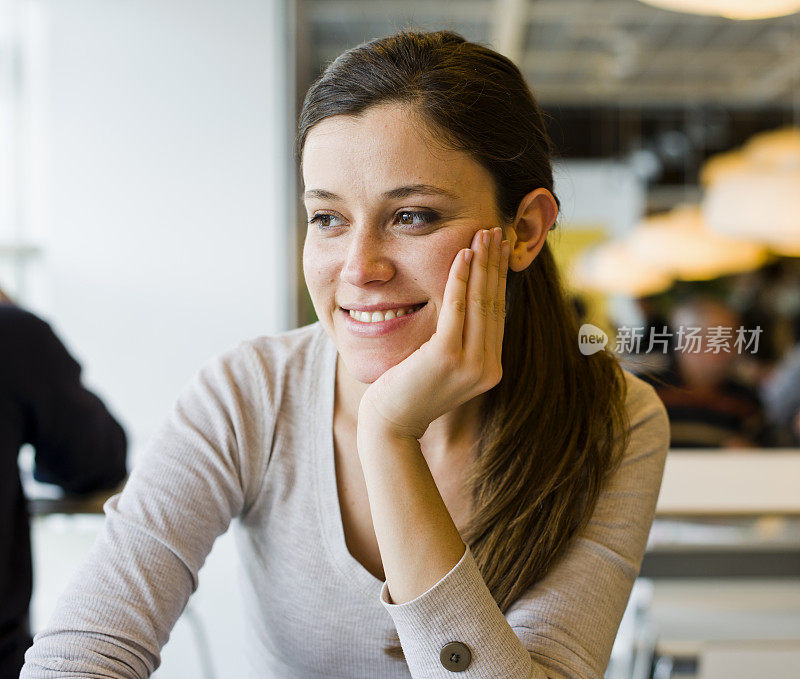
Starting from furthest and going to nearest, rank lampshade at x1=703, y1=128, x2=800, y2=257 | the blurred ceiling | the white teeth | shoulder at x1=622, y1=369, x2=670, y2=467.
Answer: the blurred ceiling
lampshade at x1=703, y1=128, x2=800, y2=257
shoulder at x1=622, y1=369, x2=670, y2=467
the white teeth

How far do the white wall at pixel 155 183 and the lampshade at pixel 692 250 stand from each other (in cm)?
297

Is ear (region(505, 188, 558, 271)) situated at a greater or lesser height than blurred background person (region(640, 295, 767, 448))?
greater

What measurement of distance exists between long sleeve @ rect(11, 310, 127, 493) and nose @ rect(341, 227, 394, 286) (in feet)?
2.24

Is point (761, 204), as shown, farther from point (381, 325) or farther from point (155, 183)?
point (381, 325)

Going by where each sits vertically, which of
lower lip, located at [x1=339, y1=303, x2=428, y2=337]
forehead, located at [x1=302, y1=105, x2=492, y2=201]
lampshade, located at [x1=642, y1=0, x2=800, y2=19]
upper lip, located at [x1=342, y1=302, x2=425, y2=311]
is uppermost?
lampshade, located at [x1=642, y1=0, x2=800, y2=19]

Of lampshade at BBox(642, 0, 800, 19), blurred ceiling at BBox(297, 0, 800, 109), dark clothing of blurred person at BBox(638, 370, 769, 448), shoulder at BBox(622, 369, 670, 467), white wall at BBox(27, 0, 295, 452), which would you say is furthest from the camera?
blurred ceiling at BBox(297, 0, 800, 109)

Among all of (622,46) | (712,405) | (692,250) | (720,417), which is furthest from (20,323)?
(622,46)

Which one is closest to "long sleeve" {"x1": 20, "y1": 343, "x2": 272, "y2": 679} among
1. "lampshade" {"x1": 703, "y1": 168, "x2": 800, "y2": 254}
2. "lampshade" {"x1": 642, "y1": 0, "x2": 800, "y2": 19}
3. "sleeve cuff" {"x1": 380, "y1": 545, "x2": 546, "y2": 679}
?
"sleeve cuff" {"x1": 380, "y1": 545, "x2": 546, "y2": 679}

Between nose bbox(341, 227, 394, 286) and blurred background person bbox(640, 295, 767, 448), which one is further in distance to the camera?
blurred background person bbox(640, 295, 767, 448)

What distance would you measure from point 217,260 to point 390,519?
2.27 m

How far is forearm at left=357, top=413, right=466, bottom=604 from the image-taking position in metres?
0.88

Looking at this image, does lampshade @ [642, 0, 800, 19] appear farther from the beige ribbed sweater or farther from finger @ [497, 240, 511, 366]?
finger @ [497, 240, 511, 366]

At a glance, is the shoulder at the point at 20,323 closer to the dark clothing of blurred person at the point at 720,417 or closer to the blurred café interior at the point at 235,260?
the blurred café interior at the point at 235,260

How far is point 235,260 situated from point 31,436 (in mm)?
1670
